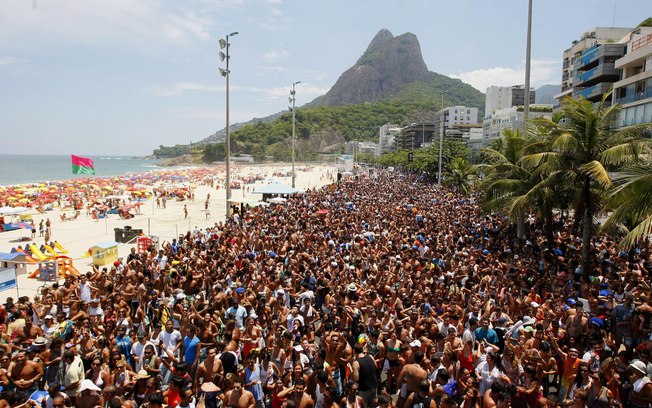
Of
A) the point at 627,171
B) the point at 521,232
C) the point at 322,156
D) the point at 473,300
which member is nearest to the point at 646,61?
the point at 521,232

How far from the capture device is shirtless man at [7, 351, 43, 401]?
552cm

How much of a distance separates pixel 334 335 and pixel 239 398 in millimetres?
1705

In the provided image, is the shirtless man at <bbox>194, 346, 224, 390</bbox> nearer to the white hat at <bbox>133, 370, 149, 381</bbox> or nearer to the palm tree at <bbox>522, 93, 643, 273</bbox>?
the white hat at <bbox>133, 370, 149, 381</bbox>

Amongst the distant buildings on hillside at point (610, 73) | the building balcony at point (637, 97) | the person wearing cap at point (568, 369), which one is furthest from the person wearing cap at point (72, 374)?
the building balcony at point (637, 97)

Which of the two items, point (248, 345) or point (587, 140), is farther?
point (587, 140)

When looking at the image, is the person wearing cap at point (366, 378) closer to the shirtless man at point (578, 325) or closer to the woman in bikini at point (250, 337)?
the woman in bikini at point (250, 337)

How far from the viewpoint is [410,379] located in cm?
517

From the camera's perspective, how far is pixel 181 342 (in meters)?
6.33

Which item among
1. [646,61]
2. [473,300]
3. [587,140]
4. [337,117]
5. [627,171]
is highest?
[337,117]

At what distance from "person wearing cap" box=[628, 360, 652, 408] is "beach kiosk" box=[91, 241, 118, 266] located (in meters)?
15.6

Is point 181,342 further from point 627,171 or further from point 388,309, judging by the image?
point 627,171

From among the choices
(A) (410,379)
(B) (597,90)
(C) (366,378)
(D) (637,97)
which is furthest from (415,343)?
(B) (597,90)

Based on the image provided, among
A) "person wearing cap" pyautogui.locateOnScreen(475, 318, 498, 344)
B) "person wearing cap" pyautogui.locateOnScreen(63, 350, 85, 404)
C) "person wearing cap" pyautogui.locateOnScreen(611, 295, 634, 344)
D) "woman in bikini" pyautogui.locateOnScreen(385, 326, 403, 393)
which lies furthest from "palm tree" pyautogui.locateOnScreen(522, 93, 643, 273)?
"person wearing cap" pyautogui.locateOnScreen(63, 350, 85, 404)

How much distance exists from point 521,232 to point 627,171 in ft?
30.5
